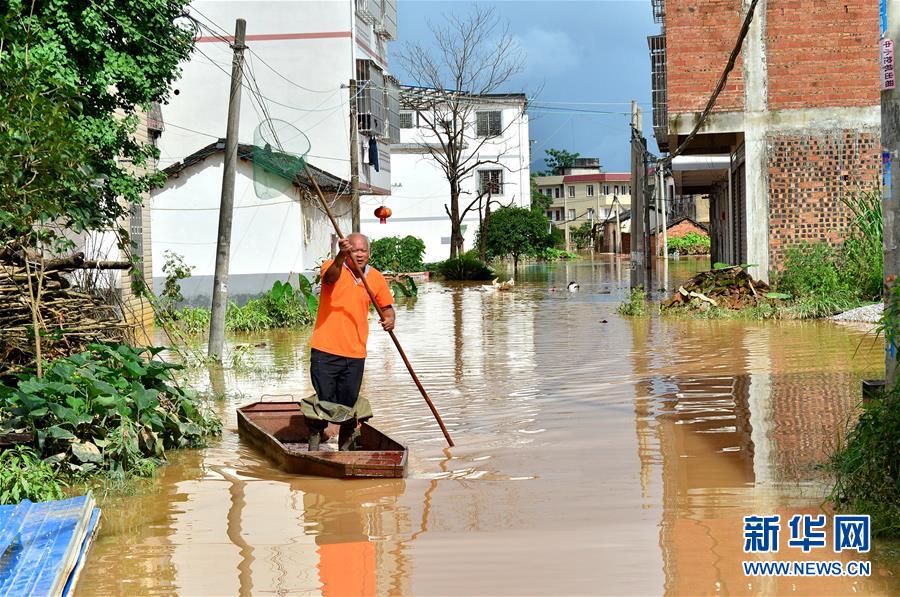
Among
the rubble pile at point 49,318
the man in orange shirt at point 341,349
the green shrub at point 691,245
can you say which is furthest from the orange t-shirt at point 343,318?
the green shrub at point 691,245

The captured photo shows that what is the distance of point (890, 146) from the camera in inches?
316

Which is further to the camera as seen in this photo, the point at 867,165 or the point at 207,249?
the point at 207,249

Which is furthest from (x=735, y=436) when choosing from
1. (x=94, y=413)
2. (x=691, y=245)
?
(x=691, y=245)

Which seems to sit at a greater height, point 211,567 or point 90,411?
point 90,411

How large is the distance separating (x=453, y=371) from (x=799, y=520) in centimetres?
887

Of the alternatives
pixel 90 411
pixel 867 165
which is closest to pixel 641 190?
pixel 867 165

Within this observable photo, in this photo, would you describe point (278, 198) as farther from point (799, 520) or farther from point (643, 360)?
point (799, 520)

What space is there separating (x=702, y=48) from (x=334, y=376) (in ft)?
51.0

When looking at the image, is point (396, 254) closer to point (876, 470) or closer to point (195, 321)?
point (195, 321)

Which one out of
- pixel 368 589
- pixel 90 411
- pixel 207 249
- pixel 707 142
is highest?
pixel 707 142

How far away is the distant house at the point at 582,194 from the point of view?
329ft

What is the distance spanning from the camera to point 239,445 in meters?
9.81

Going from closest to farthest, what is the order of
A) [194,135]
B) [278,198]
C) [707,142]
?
1. [707,142]
2. [278,198]
3. [194,135]

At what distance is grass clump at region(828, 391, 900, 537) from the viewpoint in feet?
19.8
